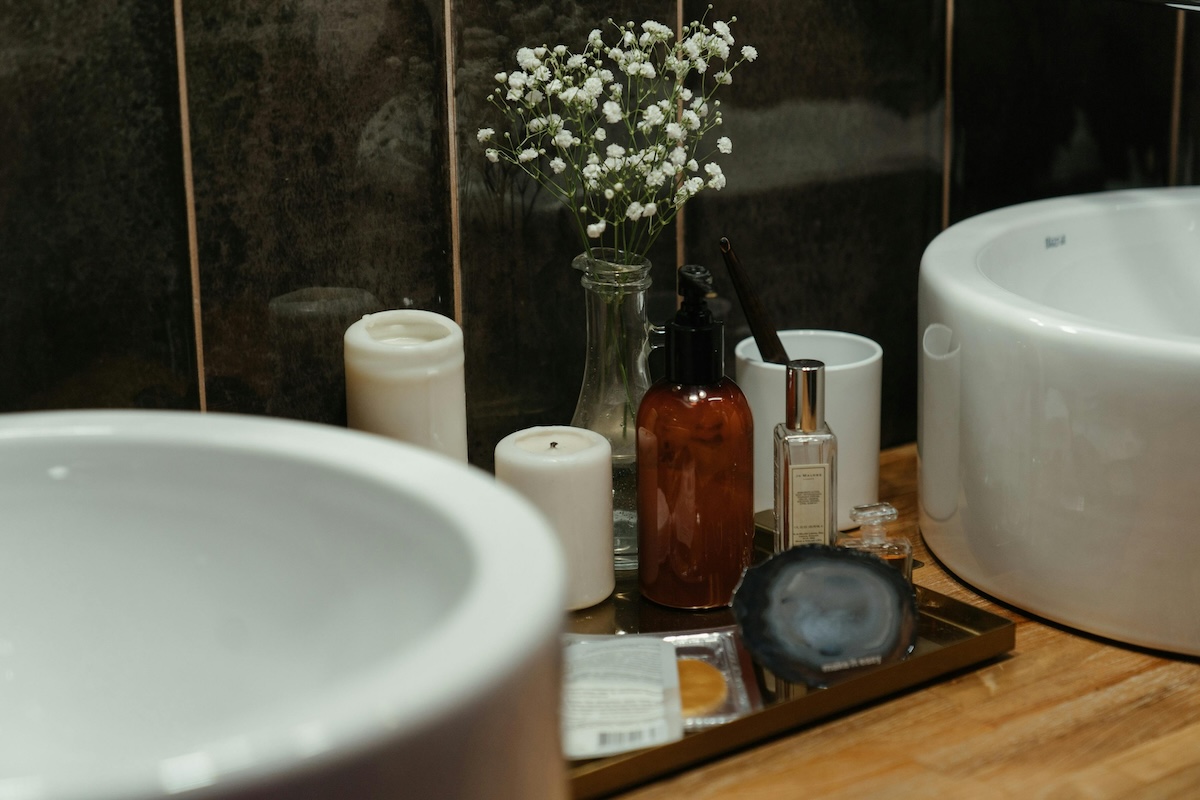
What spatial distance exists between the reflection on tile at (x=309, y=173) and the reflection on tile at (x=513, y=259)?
0.03 meters

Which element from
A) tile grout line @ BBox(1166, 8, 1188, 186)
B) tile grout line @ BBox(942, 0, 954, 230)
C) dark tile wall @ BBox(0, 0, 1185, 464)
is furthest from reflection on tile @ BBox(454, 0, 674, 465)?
tile grout line @ BBox(1166, 8, 1188, 186)

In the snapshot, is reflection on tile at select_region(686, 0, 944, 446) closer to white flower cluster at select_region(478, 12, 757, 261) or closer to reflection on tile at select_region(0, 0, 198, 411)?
white flower cluster at select_region(478, 12, 757, 261)

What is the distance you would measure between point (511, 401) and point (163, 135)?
357 millimetres

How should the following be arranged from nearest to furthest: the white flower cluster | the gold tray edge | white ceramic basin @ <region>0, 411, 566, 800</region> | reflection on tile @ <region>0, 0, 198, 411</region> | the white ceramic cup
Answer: white ceramic basin @ <region>0, 411, 566, 800</region>
the gold tray edge
reflection on tile @ <region>0, 0, 198, 411</region>
the white flower cluster
the white ceramic cup

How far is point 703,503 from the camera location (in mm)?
898

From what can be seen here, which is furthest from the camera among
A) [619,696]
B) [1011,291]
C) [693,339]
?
[1011,291]

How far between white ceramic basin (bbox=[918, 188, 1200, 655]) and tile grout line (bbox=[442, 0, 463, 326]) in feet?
1.24

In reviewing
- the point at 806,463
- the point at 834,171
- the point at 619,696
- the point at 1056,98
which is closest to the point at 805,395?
the point at 806,463

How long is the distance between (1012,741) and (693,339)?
1.08 ft

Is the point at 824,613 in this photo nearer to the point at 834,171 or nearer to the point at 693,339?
the point at 693,339

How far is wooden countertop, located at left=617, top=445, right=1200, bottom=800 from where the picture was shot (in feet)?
2.43

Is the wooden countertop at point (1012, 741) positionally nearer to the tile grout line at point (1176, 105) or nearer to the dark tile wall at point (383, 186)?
the dark tile wall at point (383, 186)

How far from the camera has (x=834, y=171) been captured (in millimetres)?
1233

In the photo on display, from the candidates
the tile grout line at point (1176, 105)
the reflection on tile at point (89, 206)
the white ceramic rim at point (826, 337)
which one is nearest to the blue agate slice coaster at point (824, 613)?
the white ceramic rim at point (826, 337)
